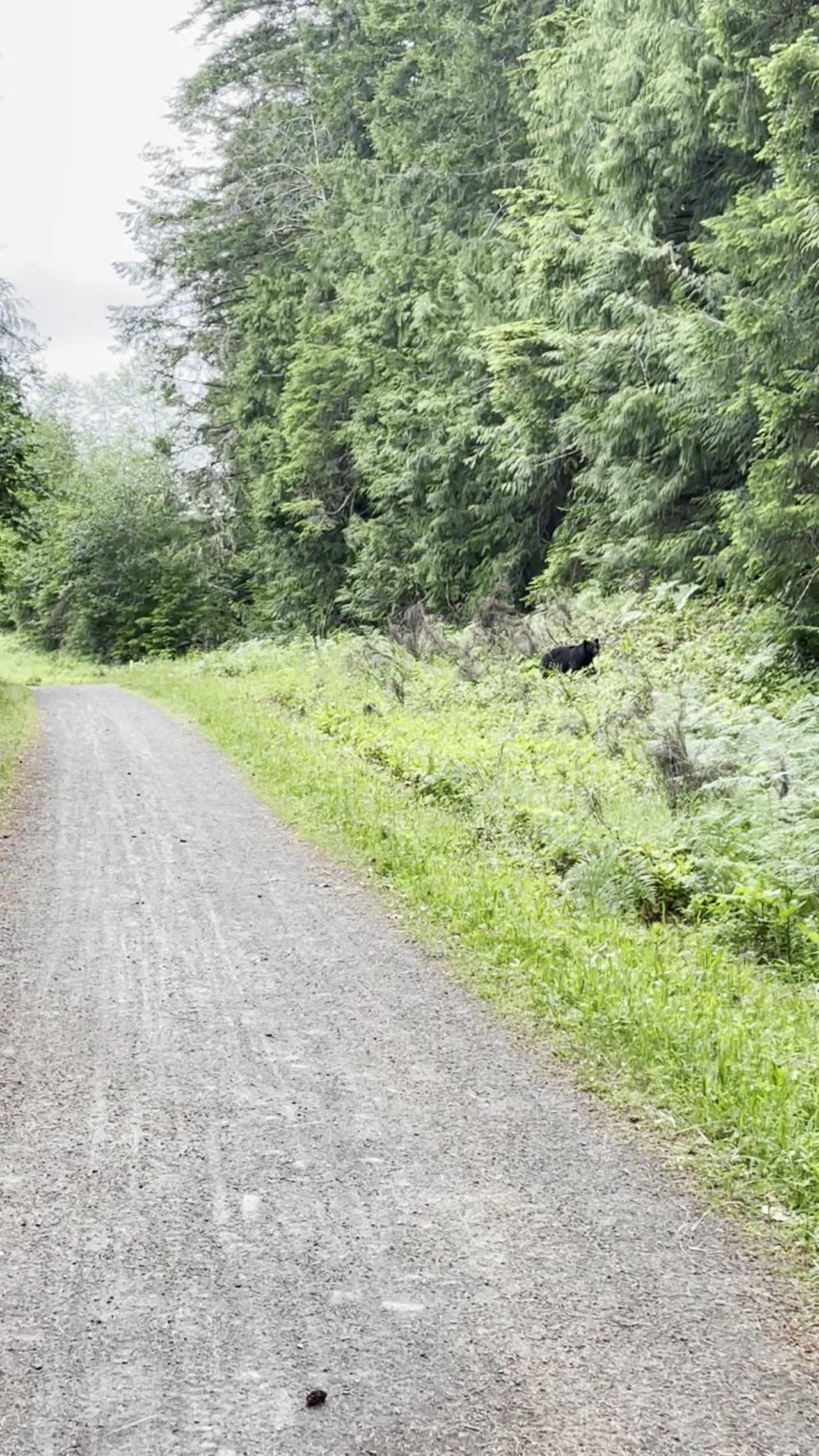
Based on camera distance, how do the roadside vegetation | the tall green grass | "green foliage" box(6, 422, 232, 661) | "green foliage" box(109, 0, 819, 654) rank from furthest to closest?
1. "green foliage" box(6, 422, 232, 661)
2. "green foliage" box(109, 0, 819, 654)
3. the tall green grass
4. the roadside vegetation

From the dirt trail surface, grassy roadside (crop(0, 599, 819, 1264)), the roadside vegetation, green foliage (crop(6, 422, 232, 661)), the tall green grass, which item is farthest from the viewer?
green foliage (crop(6, 422, 232, 661))

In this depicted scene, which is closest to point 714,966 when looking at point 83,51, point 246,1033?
point 246,1033

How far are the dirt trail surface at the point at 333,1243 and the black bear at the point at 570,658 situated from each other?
8.00 meters

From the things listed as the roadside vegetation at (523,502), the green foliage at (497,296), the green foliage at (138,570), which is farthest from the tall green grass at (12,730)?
the green foliage at (138,570)

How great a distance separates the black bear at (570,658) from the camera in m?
13.3

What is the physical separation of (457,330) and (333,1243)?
63.7 ft

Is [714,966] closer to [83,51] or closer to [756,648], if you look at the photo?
[756,648]

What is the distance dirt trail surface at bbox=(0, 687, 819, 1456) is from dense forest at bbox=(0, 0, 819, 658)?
284 inches

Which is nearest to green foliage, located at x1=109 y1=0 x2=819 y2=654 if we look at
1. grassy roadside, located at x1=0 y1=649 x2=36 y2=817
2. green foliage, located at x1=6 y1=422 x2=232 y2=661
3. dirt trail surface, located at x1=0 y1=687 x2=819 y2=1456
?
green foliage, located at x1=6 y1=422 x2=232 y2=661

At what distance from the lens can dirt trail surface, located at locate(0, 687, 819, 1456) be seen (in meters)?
2.44

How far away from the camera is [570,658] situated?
13.4m

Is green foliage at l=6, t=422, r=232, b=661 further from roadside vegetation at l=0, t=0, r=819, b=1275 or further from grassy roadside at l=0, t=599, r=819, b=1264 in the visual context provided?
grassy roadside at l=0, t=599, r=819, b=1264

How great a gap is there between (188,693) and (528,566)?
6.35 m

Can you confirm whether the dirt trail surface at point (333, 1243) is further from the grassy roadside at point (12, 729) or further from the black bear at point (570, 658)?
the black bear at point (570, 658)
